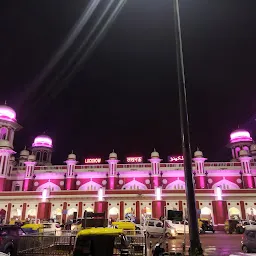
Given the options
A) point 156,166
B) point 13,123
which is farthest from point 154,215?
point 13,123

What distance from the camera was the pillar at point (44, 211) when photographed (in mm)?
40031

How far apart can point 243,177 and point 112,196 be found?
21.2 m

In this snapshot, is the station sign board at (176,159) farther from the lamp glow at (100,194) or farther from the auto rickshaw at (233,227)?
the auto rickshaw at (233,227)

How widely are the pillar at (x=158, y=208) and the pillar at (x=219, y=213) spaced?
6.94 metres

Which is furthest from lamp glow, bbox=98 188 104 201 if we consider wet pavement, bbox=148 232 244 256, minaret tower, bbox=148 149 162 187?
wet pavement, bbox=148 232 244 256

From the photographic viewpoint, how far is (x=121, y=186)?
4644cm

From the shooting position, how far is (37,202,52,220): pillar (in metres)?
40.0

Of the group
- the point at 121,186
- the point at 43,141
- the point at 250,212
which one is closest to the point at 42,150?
the point at 43,141

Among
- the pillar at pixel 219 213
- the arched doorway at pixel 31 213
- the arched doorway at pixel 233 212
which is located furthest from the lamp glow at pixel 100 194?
the arched doorway at pixel 233 212

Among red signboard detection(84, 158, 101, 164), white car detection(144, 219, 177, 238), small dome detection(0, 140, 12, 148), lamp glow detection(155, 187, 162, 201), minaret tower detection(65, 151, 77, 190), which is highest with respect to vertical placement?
small dome detection(0, 140, 12, 148)

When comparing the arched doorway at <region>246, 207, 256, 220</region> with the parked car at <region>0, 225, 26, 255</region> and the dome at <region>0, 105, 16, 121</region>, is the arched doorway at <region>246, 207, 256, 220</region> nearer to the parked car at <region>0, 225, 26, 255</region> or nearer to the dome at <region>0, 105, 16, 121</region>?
the parked car at <region>0, 225, 26, 255</region>

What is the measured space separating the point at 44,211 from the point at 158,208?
16334 mm

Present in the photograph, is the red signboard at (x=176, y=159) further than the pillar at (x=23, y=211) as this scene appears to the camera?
Yes

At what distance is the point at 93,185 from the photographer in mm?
47031
